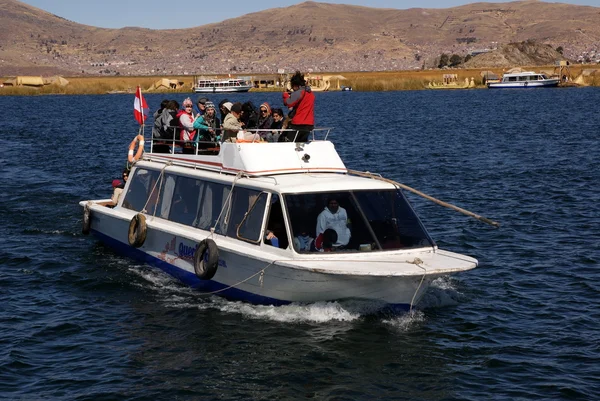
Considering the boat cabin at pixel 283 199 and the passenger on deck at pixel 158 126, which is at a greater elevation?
the passenger on deck at pixel 158 126

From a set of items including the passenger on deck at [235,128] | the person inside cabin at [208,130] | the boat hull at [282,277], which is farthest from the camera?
the person inside cabin at [208,130]

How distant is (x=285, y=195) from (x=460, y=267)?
3444 mm

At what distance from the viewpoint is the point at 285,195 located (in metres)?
15.5

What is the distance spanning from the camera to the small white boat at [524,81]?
133m

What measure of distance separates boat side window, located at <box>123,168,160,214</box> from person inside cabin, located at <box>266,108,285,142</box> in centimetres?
312

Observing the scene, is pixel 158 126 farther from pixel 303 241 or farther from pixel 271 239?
pixel 303 241

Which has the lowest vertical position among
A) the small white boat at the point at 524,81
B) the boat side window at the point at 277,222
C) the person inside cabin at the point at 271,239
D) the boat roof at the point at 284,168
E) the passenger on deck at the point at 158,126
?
the person inside cabin at the point at 271,239

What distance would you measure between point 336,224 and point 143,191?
6955 mm

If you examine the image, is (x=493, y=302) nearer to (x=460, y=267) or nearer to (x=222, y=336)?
(x=460, y=267)

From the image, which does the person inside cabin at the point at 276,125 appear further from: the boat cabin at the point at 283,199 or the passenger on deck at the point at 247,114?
the boat cabin at the point at 283,199

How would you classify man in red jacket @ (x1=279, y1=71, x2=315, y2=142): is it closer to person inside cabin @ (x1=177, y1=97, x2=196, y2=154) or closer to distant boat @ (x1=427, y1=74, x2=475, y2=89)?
person inside cabin @ (x1=177, y1=97, x2=196, y2=154)

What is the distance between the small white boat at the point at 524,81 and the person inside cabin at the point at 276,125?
120679 mm

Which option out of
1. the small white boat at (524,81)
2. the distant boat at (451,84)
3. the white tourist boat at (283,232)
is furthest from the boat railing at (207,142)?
the distant boat at (451,84)

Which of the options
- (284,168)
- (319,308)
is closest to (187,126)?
(284,168)
